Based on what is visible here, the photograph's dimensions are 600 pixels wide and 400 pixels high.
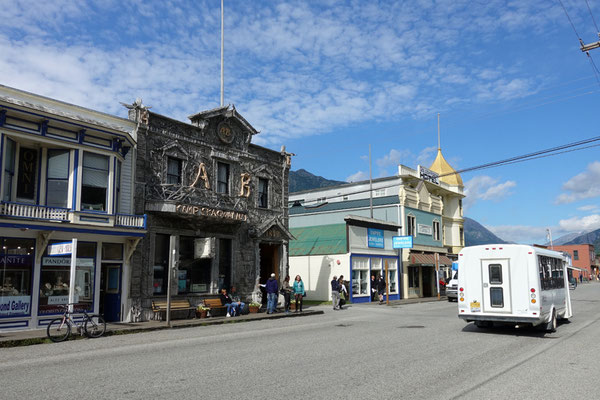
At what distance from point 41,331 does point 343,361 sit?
10.3 meters

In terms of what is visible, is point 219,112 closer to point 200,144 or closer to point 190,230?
point 200,144

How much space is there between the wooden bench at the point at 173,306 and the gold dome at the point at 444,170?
36.9 meters

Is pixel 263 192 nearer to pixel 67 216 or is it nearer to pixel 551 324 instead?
pixel 67 216

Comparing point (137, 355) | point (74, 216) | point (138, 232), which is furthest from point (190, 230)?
point (137, 355)

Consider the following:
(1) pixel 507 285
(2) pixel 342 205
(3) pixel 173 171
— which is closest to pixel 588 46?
(1) pixel 507 285

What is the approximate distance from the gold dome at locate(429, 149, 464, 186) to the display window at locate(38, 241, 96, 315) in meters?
40.6

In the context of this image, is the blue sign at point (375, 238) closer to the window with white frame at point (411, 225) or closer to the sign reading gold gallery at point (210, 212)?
the window with white frame at point (411, 225)

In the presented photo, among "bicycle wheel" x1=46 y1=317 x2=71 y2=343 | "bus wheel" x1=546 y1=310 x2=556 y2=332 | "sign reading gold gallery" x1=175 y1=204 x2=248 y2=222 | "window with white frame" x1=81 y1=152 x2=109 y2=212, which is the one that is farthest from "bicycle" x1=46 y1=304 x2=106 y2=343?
"bus wheel" x1=546 y1=310 x2=556 y2=332

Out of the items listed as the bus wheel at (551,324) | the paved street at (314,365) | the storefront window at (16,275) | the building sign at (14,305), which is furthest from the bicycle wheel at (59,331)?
the bus wheel at (551,324)

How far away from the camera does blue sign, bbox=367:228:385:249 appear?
34.2 m

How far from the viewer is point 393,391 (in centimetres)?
734

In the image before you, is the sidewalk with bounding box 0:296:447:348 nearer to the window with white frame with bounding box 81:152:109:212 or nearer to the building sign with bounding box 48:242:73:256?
the building sign with bounding box 48:242:73:256

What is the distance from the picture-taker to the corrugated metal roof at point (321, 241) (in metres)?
32.3

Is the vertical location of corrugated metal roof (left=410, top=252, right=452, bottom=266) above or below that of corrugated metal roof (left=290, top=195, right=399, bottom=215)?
below
